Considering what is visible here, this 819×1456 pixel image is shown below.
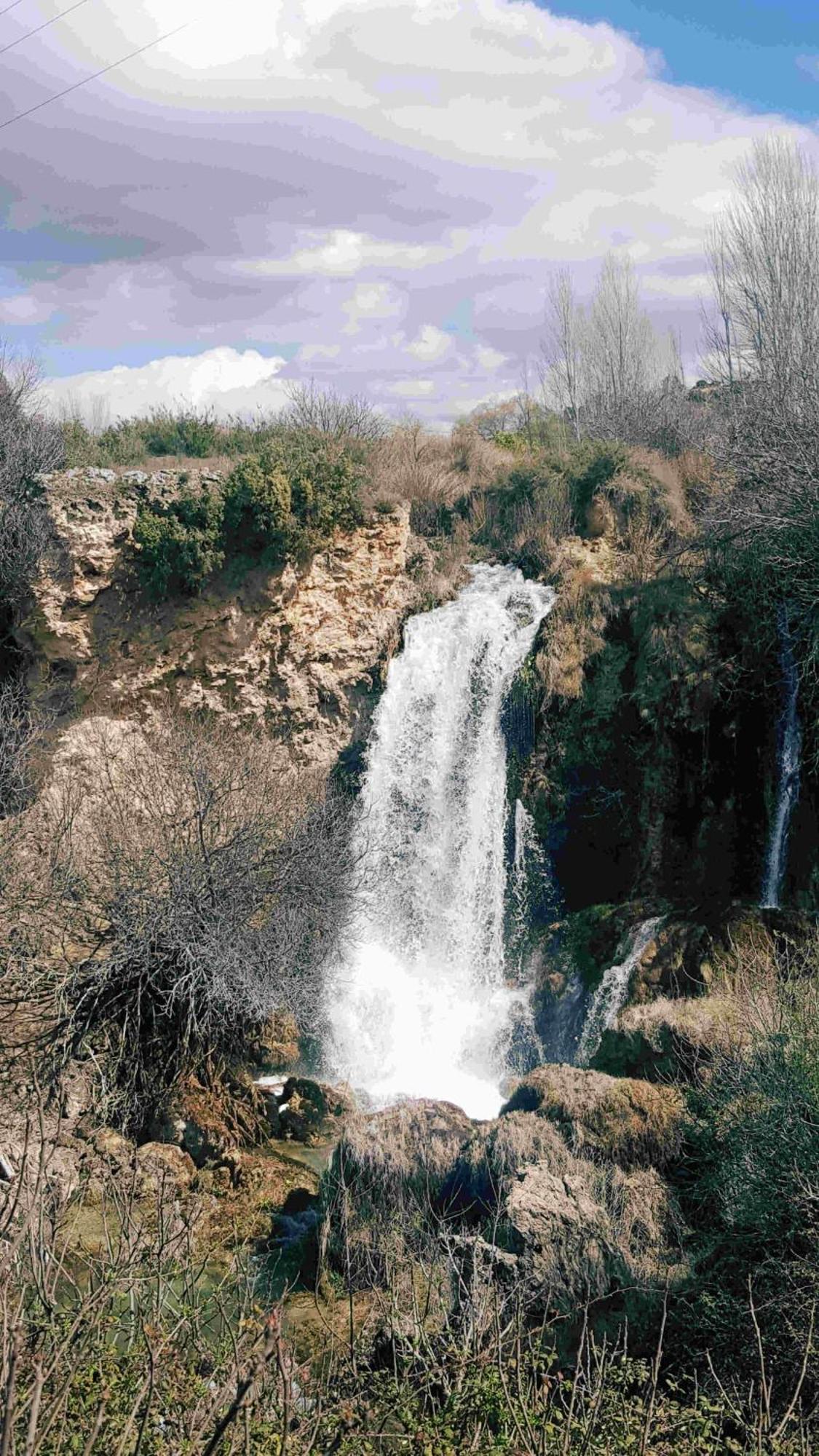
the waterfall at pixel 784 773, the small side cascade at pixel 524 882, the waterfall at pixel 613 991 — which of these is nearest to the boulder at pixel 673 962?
the waterfall at pixel 613 991

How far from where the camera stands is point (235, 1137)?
1241cm

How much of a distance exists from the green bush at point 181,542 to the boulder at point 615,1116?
1156 cm

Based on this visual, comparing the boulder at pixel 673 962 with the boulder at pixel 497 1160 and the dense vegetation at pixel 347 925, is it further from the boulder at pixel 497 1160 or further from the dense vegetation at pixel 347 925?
the boulder at pixel 497 1160

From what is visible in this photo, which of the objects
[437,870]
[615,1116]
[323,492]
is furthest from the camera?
[323,492]

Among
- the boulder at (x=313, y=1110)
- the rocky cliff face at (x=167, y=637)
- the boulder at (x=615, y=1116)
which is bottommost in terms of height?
the boulder at (x=313, y=1110)

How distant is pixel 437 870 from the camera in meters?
17.0

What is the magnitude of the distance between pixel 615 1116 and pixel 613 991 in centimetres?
419

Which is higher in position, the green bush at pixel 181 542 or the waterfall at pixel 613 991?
the green bush at pixel 181 542

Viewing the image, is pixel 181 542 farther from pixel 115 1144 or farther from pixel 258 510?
pixel 115 1144

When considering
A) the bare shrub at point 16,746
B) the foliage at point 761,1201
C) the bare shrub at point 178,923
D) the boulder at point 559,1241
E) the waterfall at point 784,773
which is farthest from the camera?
the bare shrub at point 16,746

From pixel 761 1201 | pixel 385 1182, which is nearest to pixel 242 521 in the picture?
pixel 385 1182

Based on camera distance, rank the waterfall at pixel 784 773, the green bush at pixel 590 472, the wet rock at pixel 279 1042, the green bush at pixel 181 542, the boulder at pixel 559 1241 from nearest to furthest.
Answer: the boulder at pixel 559 1241
the waterfall at pixel 784 773
the wet rock at pixel 279 1042
the green bush at pixel 181 542
the green bush at pixel 590 472

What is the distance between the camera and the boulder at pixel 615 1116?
9266 mm

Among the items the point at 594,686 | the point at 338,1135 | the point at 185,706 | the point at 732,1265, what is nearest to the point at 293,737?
the point at 185,706
